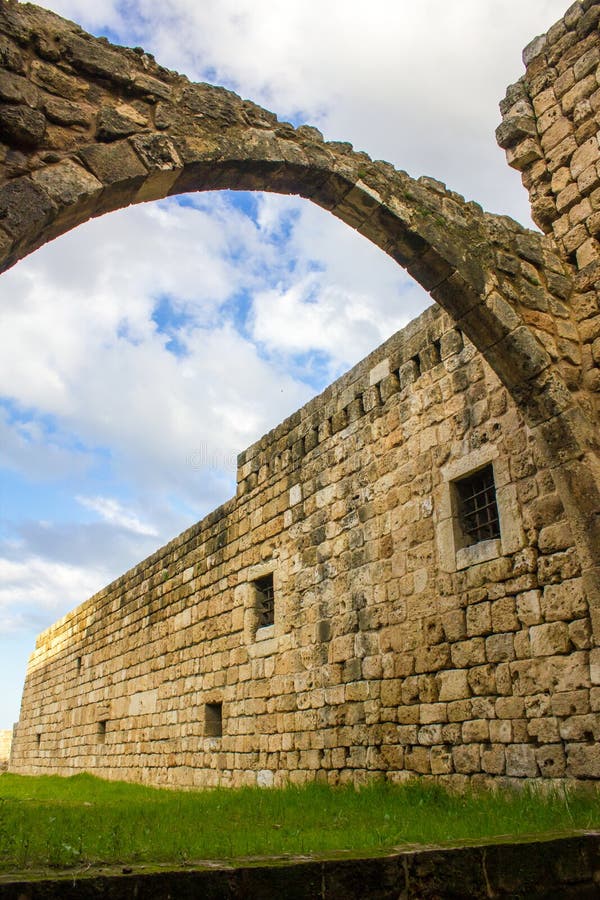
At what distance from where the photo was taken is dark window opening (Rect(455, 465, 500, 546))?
5852 millimetres

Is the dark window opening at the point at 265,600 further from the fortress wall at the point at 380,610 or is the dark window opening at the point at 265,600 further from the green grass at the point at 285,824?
the green grass at the point at 285,824

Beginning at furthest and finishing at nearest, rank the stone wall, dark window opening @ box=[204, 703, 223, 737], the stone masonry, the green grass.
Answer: the stone wall < dark window opening @ box=[204, 703, 223, 737] < the stone masonry < the green grass

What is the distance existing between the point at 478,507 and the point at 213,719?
524 centimetres

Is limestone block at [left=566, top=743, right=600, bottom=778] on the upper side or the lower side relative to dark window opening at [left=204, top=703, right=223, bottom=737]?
lower

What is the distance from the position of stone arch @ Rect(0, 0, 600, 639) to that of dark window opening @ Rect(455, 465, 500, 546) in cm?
109

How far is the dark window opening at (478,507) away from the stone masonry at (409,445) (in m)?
A: 0.04

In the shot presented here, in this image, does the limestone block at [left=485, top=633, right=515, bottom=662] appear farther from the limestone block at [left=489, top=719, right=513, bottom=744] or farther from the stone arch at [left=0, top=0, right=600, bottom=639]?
the stone arch at [left=0, top=0, right=600, bottom=639]

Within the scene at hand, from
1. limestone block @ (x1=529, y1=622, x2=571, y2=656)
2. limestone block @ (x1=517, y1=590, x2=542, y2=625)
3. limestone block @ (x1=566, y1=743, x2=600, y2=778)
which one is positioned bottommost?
limestone block @ (x1=566, y1=743, x2=600, y2=778)

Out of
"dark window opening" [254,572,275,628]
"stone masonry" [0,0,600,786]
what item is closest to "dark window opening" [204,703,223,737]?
"stone masonry" [0,0,600,786]

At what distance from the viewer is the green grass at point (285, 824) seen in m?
3.24

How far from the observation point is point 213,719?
9.45 metres

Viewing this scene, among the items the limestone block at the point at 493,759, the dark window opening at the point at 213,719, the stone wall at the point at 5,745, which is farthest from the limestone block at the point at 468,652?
the stone wall at the point at 5,745

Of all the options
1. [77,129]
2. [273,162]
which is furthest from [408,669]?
[77,129]

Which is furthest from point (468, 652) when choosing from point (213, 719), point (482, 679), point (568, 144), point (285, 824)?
point (213, 719)
